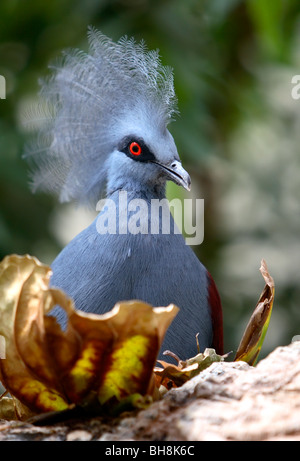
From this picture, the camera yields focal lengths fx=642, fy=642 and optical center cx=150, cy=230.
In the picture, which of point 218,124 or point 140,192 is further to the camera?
point 218,124

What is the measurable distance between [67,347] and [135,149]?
1185 millimetres

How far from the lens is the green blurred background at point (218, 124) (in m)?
3.36

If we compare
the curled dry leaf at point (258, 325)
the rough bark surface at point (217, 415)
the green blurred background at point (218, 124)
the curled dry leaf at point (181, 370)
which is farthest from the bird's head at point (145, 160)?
the rough bark surface at point (217, 415)

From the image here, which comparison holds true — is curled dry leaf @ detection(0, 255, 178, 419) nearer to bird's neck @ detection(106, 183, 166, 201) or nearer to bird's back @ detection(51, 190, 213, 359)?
bird's back @ detection(51, 190, 213, 359)

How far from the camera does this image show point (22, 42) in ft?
12.1

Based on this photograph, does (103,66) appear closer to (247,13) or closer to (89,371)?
(89,371)

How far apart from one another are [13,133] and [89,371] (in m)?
2.61

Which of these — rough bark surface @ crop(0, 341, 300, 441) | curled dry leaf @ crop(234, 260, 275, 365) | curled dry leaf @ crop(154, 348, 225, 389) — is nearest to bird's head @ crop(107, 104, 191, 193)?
curled dry leaf @ crop(234, 260, 275, 365)

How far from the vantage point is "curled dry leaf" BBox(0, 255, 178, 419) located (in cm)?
102

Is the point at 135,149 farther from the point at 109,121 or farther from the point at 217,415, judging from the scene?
the point at 217,415

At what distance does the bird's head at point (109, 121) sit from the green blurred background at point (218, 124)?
1.41ft

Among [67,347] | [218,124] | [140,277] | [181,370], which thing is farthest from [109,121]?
[218,124]

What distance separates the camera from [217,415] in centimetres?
99

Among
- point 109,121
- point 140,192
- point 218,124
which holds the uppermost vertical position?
point 218,124
